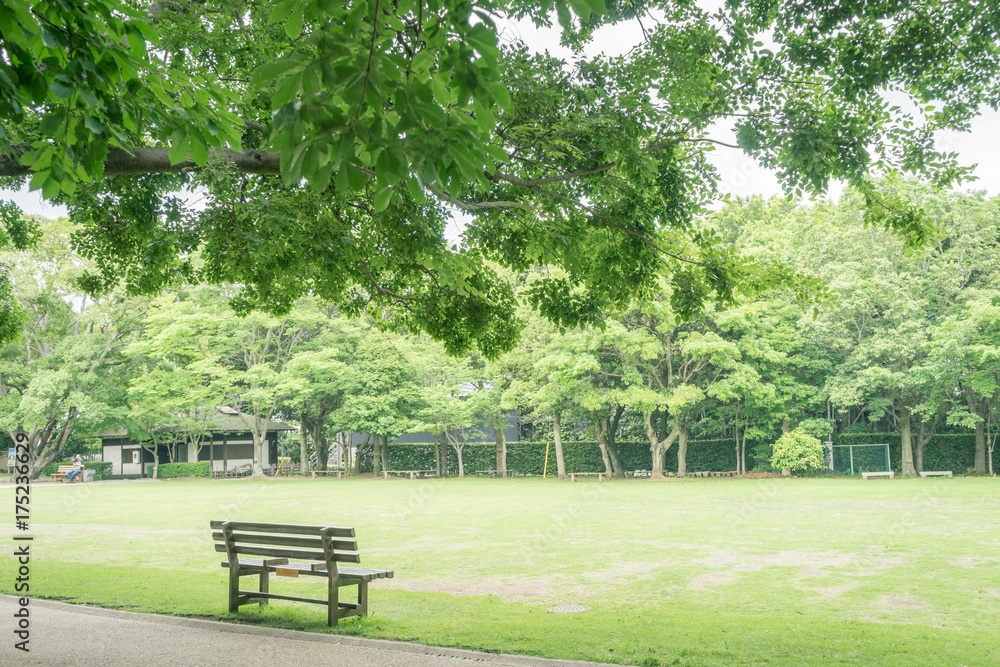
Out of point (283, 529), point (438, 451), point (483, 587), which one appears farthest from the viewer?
point (438, 451)

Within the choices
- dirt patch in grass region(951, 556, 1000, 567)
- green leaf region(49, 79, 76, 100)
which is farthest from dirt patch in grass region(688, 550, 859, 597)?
green leaf region(49, 79, 76, 100)

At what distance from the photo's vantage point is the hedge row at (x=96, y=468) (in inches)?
1908

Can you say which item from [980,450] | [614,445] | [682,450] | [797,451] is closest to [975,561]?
[797,451]

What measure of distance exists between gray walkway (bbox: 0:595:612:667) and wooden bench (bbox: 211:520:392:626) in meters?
0.60

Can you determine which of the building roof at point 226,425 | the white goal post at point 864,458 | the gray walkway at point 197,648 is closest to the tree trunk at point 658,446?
the white goal post at point 864,458

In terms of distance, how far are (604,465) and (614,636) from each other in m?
38.2

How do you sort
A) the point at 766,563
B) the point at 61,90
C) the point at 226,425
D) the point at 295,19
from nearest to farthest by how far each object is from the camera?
the point at 295,19
the point at 61,90
the point at 766,563
the point at 226,425

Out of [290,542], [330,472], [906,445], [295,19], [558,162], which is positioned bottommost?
[330,472]

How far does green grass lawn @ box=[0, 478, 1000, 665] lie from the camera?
6.66 m

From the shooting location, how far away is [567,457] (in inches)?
1791

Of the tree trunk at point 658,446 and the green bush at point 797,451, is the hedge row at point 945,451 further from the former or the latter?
→ the tree trunk at point 658,446

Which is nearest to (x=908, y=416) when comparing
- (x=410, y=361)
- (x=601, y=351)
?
(x=601, y=351)

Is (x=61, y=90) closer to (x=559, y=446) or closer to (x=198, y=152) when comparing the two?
(x=198, y=152)

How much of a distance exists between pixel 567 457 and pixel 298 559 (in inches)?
1533
